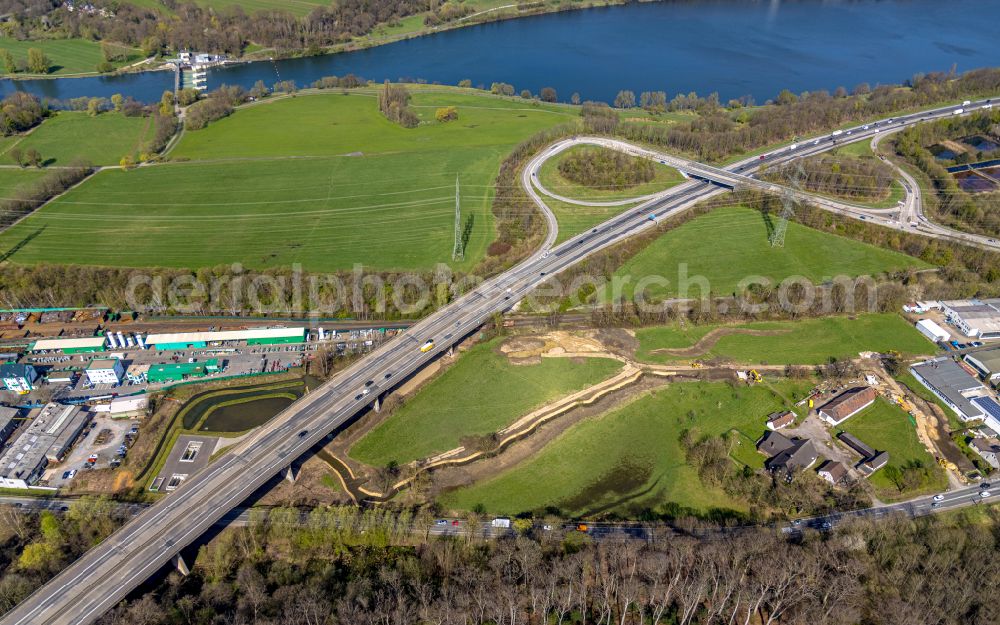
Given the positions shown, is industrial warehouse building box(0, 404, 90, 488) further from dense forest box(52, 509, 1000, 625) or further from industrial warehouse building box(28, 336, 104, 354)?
dense forest box(52, 509, 1000, 625)

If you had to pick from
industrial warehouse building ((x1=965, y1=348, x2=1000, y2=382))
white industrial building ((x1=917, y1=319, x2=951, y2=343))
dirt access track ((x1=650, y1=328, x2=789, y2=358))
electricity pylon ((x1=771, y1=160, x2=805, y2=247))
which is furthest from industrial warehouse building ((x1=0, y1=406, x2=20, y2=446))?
industrial warehouse building ((x1=965, y1=348, x2=1000, y2=382))

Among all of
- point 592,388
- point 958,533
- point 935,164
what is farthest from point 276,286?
point 935,164


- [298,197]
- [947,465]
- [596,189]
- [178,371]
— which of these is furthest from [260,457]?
[596,189]

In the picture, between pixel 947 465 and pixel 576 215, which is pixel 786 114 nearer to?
pixel 576 215

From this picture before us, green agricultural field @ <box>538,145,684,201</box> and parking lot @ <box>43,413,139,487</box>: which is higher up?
A: green agricultural field @ <box>538,145,684,201</box>

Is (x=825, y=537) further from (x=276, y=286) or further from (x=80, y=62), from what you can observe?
(x=80, y=62)

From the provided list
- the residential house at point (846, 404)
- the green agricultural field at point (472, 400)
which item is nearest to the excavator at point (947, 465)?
the residential house at point (846, 404)

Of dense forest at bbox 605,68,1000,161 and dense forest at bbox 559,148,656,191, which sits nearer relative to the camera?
dense forest at bbox 559,148,656,191
